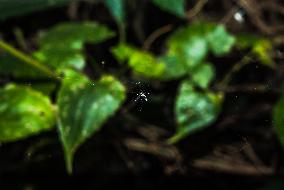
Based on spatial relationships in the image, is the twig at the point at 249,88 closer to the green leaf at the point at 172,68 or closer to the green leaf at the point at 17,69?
the green leaf at the point at 172,68

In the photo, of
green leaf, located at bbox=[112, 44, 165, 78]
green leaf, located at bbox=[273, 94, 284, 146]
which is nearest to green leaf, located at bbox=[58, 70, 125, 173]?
green leaf, located at bbox=[112, 44, 165, 78]

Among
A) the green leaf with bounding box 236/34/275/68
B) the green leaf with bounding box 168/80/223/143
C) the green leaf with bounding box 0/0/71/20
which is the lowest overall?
the green leaf with bounding box 168/80/223/143

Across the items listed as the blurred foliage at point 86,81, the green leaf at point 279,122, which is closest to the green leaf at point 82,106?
the blurred foliage at point 86,81

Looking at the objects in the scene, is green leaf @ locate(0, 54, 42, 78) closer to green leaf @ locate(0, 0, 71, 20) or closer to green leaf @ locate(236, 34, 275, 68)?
green leaf @ locate(0, 0, 71, 20)

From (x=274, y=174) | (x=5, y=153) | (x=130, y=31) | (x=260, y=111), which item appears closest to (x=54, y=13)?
(x=130, y=31)

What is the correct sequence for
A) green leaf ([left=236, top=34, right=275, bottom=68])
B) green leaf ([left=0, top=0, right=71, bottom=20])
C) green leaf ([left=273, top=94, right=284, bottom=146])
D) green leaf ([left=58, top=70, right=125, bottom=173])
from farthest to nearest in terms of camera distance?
1. green leaf ([left=236, top=34, right=275, bottom=68])
2. green leaf ([left=0, top=0, right=71, bottom=20])
3. green leaf ([left=273, top=94, right=284, bottom=146])
4. green leaf ([left=58, top=70, right=125, bottom=173])

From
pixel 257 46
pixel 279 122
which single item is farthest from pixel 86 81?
pixel 257 46
